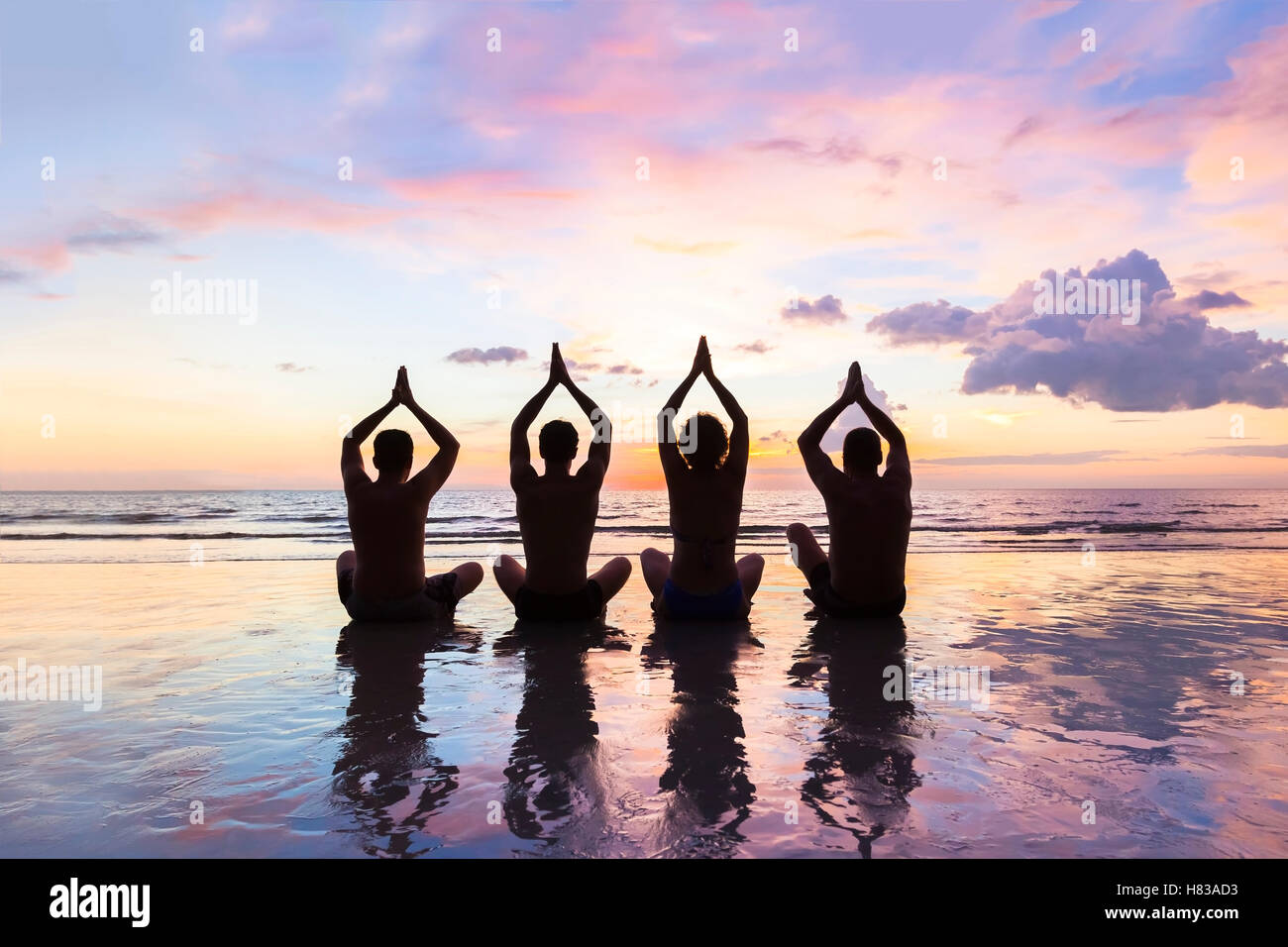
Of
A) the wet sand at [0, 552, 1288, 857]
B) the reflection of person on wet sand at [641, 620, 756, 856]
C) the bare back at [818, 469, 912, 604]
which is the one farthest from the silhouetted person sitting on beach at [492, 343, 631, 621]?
the bare back at [818, 469, 912, 604]

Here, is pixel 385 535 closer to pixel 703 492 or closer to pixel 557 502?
pixel 557 502

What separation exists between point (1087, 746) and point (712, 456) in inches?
134

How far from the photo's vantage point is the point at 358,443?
681 centimetres

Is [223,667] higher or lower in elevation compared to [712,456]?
lower

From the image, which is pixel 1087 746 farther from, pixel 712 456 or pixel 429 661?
pixel 429 661

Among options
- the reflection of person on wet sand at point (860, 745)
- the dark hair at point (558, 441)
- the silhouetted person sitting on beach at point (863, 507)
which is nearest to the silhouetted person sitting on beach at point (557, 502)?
the dark hair at point (558, 441)

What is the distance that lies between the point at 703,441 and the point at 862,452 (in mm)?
1419

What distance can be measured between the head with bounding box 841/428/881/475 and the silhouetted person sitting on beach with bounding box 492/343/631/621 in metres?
2.09

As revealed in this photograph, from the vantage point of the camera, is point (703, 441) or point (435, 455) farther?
point (435, 455)

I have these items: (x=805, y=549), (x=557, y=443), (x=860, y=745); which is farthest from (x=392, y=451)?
(x=860, y=745)

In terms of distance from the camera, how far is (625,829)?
8.82 ft

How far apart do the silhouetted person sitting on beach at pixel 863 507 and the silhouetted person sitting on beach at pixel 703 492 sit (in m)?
0.69

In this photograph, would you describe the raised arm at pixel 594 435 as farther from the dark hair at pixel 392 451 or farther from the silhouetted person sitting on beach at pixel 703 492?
the dark hair at pixel 392 451
